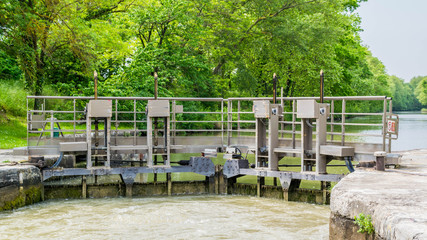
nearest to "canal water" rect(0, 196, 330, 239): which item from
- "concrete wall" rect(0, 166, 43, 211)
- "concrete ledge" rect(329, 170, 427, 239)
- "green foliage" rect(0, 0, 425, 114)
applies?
"concrete wall" rect(0, 166, 43, 211)

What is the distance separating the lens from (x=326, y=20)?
3903cm

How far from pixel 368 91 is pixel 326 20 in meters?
14.3

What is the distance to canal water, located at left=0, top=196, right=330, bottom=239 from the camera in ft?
35.6

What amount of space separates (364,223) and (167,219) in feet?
20.3

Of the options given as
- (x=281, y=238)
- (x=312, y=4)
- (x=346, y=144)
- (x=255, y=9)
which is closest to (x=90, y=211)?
(x=281, y=238)

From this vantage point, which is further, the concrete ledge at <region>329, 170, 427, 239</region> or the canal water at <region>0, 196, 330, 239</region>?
the canal water at <region>0, 196, 330, 239</region>

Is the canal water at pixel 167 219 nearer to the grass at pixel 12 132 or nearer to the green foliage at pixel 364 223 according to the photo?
the green foliage at pixel 364 223

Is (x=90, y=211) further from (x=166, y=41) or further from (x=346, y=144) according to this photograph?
(x=166, y=41)

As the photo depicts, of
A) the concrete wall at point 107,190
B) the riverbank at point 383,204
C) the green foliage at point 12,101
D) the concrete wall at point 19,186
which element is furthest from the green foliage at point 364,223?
the green foliage at point 12,101

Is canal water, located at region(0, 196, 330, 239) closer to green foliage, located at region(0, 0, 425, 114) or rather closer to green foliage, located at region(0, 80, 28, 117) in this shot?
green foliage, located at region(0, 0, 425, 114)

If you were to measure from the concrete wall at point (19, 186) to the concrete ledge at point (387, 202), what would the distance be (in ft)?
26.9

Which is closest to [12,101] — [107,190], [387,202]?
[107,190]

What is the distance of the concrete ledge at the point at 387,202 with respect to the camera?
5902mm

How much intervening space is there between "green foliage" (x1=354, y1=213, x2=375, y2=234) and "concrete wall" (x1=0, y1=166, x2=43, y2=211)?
8.78 meters
